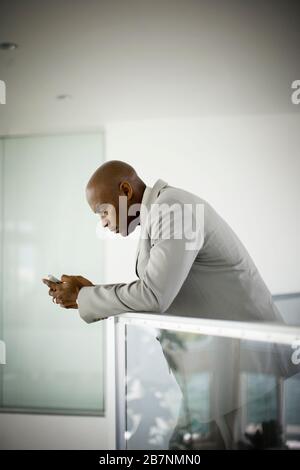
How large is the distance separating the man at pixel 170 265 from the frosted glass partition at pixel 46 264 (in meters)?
2.52

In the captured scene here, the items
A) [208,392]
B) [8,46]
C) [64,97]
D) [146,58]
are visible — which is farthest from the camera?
[64,97]

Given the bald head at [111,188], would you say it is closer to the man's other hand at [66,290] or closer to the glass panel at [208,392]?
the man's other hand at [66,290]

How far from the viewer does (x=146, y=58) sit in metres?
2.73

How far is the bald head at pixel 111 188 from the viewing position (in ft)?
4.63

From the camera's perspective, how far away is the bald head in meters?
1.41

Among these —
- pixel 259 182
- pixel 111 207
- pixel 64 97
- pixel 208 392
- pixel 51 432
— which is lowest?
pixel 51 432

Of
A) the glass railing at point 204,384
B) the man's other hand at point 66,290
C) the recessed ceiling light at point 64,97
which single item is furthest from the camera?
the recessed ceiling light at point 64,97

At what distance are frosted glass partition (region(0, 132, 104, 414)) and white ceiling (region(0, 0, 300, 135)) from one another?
→ 34 centimetres

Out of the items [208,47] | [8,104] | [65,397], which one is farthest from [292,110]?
[65,397]

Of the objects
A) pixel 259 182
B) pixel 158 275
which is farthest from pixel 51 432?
pixel 158 275

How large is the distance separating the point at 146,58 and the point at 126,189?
5.05 feet

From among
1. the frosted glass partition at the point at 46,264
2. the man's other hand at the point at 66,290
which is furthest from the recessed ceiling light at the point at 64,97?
the man's other hand at the point at 66,290

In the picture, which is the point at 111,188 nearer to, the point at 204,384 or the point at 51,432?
the point at 204,384

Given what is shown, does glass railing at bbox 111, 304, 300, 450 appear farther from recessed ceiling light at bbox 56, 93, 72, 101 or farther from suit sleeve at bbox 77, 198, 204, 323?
recessed ceiling light at bbox 56, 93, 72, 101
